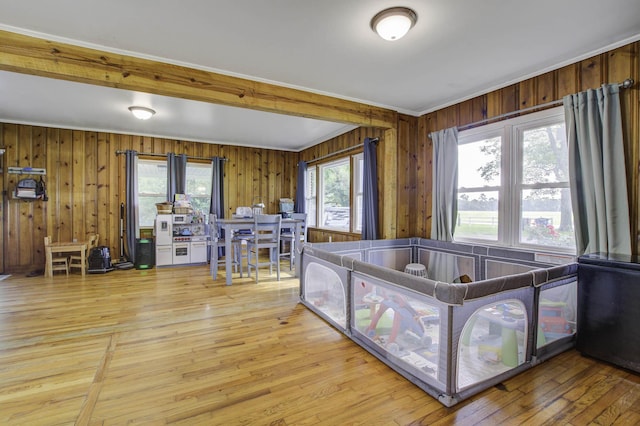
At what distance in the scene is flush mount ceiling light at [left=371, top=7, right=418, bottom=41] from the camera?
209cm

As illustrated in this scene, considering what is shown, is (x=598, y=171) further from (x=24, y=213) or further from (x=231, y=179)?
(x=24, y=213)

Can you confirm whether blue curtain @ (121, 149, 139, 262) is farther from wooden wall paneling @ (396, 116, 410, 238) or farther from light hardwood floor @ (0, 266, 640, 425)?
wooden wall paneling @ (396, 116, 410, 238)

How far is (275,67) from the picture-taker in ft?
9.76

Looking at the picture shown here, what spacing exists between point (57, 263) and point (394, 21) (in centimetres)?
642

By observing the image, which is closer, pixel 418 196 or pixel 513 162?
pixel 513 162

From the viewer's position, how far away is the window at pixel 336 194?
17.5 feet

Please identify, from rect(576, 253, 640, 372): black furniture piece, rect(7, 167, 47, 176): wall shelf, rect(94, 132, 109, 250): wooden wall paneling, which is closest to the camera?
rect(576, 253, 640, 372): black furniture piece

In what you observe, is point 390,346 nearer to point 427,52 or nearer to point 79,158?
point 427,52

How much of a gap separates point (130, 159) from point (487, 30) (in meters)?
5.97

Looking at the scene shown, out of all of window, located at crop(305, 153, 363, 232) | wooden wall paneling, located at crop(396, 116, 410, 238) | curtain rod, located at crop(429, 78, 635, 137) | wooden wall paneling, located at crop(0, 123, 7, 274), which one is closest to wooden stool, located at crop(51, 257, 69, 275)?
wooden wall paneling, located at crop(0, 123, 7, 274)

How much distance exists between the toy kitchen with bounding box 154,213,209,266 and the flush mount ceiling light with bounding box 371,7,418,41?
482 cm

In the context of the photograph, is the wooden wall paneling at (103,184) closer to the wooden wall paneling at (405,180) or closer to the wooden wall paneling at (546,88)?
the wooden wall paneling at (405,180)

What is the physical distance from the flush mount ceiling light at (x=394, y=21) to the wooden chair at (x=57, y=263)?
573 cm

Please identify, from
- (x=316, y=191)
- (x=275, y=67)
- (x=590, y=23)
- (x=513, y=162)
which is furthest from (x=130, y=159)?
(x=590, y=23)
